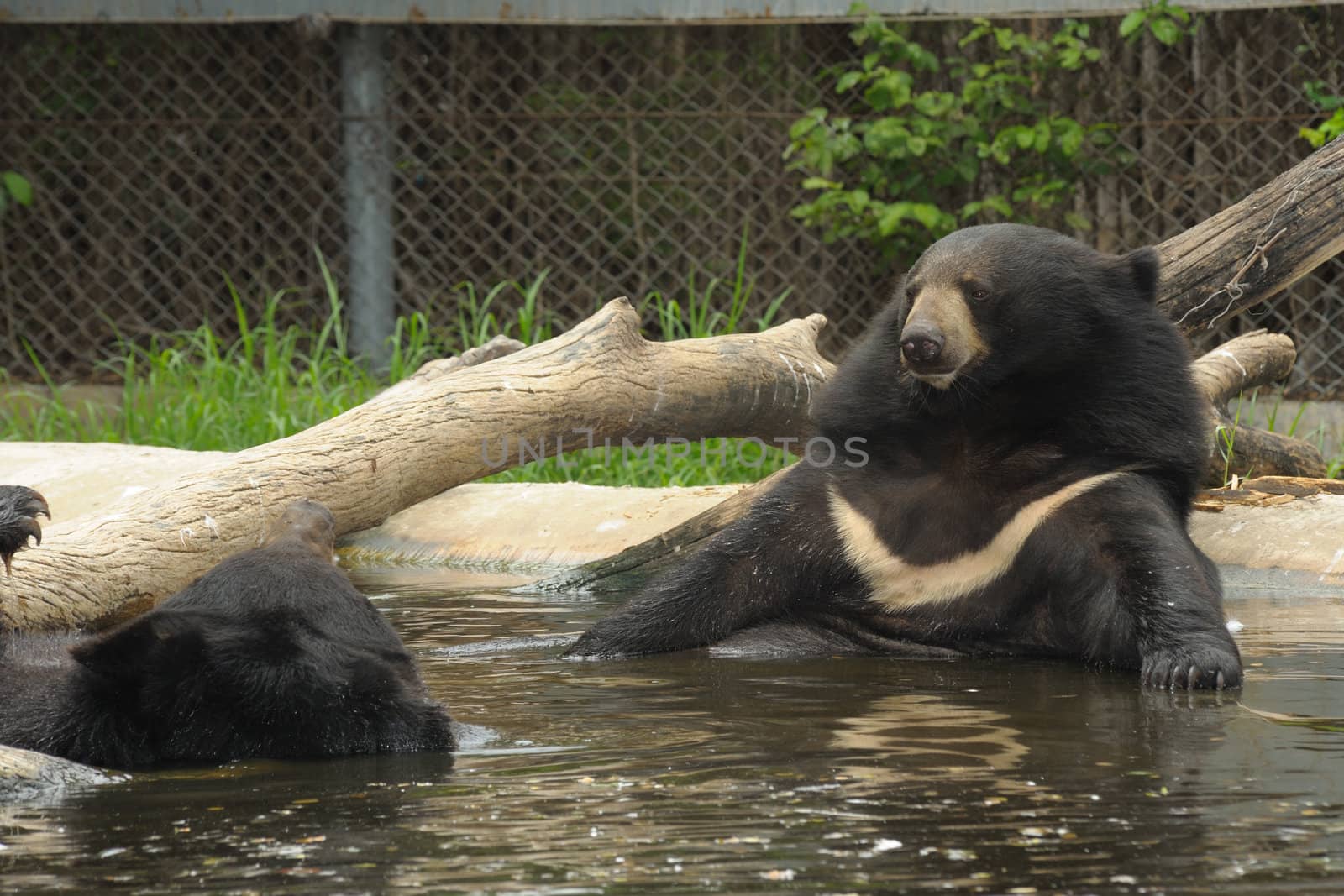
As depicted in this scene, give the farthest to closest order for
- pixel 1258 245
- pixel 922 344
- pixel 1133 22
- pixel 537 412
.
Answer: pixel 1133 22 → pixel 537 412 → pixel 1258 245 → pixel 922 344

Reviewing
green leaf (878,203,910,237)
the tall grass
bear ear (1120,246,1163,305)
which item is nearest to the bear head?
bear ear (1120,246,1163,305)

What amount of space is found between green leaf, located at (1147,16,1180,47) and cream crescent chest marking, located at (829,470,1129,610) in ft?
13.9

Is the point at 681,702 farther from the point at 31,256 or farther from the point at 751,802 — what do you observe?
the point at 31,256

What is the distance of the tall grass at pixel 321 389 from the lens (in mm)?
7852

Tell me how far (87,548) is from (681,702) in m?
1.79

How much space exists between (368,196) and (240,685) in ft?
19.4

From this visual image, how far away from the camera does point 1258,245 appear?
18.6 ft

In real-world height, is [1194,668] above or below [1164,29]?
below

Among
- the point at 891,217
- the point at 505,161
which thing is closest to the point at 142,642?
the point at 891,217

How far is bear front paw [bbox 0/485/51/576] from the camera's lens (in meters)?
3.65

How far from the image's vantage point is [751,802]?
2.67m

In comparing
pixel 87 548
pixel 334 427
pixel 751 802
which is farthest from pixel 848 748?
pixel 334 427

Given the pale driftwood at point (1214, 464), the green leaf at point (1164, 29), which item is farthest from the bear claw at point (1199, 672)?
the green leaf at point (1164, 29)

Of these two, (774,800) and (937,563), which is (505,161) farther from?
(774,800)
